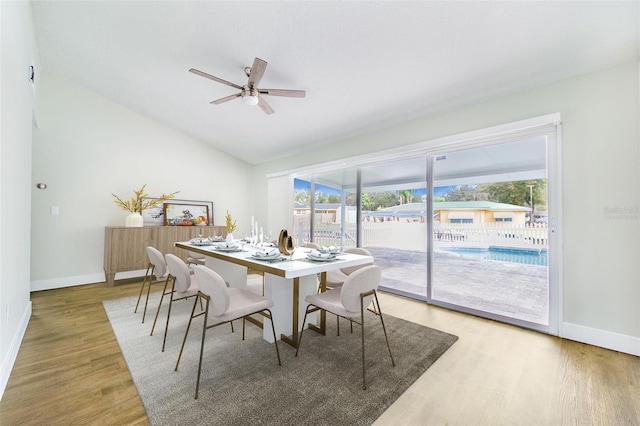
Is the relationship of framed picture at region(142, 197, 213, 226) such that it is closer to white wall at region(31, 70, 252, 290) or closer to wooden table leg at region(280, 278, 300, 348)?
white wall at region(31, 70, 252, 290)

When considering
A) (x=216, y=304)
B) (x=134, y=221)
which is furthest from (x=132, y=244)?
(x=216, y=304)

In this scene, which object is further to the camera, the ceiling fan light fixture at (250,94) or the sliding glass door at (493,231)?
the sliding glass door at (493,231)

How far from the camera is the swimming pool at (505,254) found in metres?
2.86

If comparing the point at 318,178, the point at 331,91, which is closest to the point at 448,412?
the point at 331,91

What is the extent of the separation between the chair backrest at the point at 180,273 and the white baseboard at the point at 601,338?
3501 mm

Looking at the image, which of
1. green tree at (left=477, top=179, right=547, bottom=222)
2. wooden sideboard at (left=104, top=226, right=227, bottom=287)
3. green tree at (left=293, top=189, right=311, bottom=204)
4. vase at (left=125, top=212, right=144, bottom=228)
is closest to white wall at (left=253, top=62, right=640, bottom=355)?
green tree at (left=477, top=179, right=547, bottom=222)

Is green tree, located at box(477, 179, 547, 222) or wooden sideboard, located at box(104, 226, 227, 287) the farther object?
wooden sideboard, located at box(104, 226, 227, 287)

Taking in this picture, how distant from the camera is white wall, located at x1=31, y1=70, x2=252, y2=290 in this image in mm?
4137

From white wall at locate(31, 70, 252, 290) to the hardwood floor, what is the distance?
6.47 feet

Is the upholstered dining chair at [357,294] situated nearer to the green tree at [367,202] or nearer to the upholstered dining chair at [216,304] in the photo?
the upholstered dining chair at [216,304]

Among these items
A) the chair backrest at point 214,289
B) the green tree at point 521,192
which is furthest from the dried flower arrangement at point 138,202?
the green tree at point 521,192

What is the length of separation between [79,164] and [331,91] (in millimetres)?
4263

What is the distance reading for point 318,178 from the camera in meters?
5.30

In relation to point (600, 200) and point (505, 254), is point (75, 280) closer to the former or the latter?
point (505, 254)
